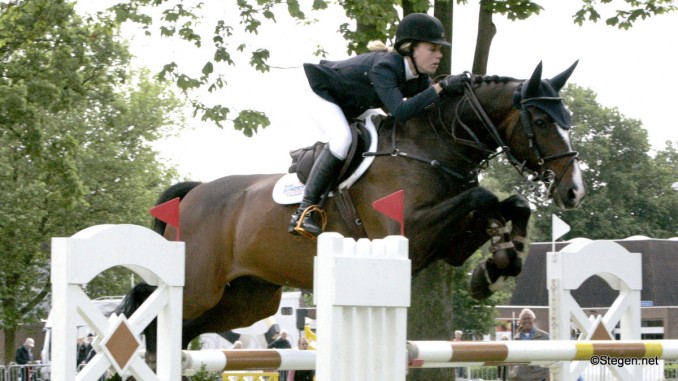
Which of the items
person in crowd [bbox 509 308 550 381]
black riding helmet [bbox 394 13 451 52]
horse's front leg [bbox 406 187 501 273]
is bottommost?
person in crowd [bbox 509 308 550 381]

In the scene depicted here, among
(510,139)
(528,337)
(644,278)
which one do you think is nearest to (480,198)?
(510,139)

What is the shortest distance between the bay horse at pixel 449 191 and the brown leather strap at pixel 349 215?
3 cm

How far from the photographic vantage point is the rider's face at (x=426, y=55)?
506 centimetres

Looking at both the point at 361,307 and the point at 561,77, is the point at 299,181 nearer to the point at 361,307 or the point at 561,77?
the point at 561,77

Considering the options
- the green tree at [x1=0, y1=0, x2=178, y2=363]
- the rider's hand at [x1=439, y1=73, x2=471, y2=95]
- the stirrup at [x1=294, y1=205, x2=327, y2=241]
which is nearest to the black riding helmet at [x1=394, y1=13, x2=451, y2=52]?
the rider's hand at [x1=439, y1=73, x2=471, y2=95]

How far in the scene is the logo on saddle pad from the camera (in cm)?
516

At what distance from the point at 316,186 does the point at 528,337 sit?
3875mm

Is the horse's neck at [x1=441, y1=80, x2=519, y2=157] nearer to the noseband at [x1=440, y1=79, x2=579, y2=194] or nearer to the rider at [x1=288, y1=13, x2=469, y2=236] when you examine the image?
the noseband at [x1=440, y1=79, x2=579, y2=194]

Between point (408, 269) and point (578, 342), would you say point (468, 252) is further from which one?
point (408, 269)

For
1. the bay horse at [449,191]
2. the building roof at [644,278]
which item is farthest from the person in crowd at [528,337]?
the building roof at [644,278]

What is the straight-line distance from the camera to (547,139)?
4.82 metres

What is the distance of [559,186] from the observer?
470 centimetres

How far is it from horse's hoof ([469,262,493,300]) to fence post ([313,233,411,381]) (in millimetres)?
1821

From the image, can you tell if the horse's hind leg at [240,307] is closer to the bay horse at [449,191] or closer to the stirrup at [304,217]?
the bay horse at [449,191]
